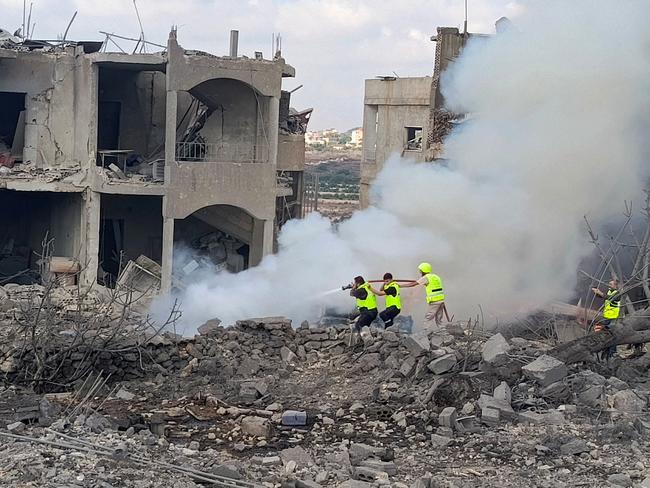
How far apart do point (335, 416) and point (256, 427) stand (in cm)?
115

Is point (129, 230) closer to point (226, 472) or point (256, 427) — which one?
point (256, 427)

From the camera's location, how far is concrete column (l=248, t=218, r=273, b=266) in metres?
22.8

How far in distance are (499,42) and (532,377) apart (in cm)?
727

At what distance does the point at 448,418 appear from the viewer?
1117 centimetres

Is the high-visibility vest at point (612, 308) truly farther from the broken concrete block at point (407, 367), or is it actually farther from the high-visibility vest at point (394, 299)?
the broken concrete block at point (407, 367)

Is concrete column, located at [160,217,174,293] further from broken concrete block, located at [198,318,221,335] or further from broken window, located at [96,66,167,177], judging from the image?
broken concrete block, located at [198,318,221,335]

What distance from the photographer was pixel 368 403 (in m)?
12.3

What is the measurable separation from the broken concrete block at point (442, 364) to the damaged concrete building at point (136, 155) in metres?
10.5

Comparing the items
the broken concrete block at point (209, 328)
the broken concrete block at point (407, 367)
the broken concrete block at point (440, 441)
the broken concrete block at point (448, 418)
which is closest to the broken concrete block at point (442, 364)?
the broken concrete block at point (407, 367)

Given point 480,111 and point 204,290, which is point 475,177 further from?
point 204,290

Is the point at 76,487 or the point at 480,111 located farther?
the point at 480,111

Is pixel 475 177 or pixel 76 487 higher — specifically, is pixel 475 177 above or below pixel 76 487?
above

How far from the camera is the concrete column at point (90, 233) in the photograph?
2209 cm

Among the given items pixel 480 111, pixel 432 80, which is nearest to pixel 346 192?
pixel 432 80
